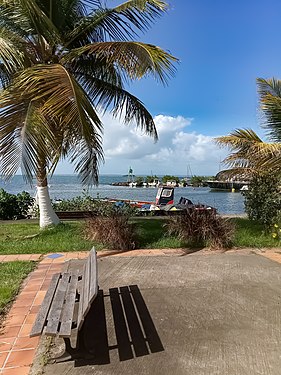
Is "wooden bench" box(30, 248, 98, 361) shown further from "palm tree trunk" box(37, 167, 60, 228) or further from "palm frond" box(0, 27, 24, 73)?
"palm tree trunk" box(37, 167, 60, 228)

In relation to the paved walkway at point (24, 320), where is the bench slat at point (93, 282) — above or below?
above

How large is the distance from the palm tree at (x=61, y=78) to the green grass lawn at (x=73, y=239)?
0.61 meters

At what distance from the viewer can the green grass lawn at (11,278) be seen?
4203 mm

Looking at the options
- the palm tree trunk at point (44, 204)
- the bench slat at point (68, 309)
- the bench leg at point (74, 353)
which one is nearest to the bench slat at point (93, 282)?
the bench slat at point (68, 309)

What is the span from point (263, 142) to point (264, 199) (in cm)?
231

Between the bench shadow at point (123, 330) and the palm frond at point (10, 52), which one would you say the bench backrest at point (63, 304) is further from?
the palm frond at point (10, 52)

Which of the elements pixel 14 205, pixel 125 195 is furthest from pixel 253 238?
pixel 125 195

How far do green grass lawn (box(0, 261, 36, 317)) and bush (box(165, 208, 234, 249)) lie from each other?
3273 mm

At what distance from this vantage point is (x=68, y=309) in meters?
3.08

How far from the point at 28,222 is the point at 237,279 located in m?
6.97

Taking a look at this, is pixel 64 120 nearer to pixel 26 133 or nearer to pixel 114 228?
pixel 26 133

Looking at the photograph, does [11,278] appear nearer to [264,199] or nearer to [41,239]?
[41,239]

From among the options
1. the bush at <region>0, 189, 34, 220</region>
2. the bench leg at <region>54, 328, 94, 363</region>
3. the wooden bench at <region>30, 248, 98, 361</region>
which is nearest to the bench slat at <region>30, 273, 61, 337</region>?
the wooden bench at <region>30, 248, 98, 361</region>

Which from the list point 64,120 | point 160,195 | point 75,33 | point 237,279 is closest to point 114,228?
point 64,120
